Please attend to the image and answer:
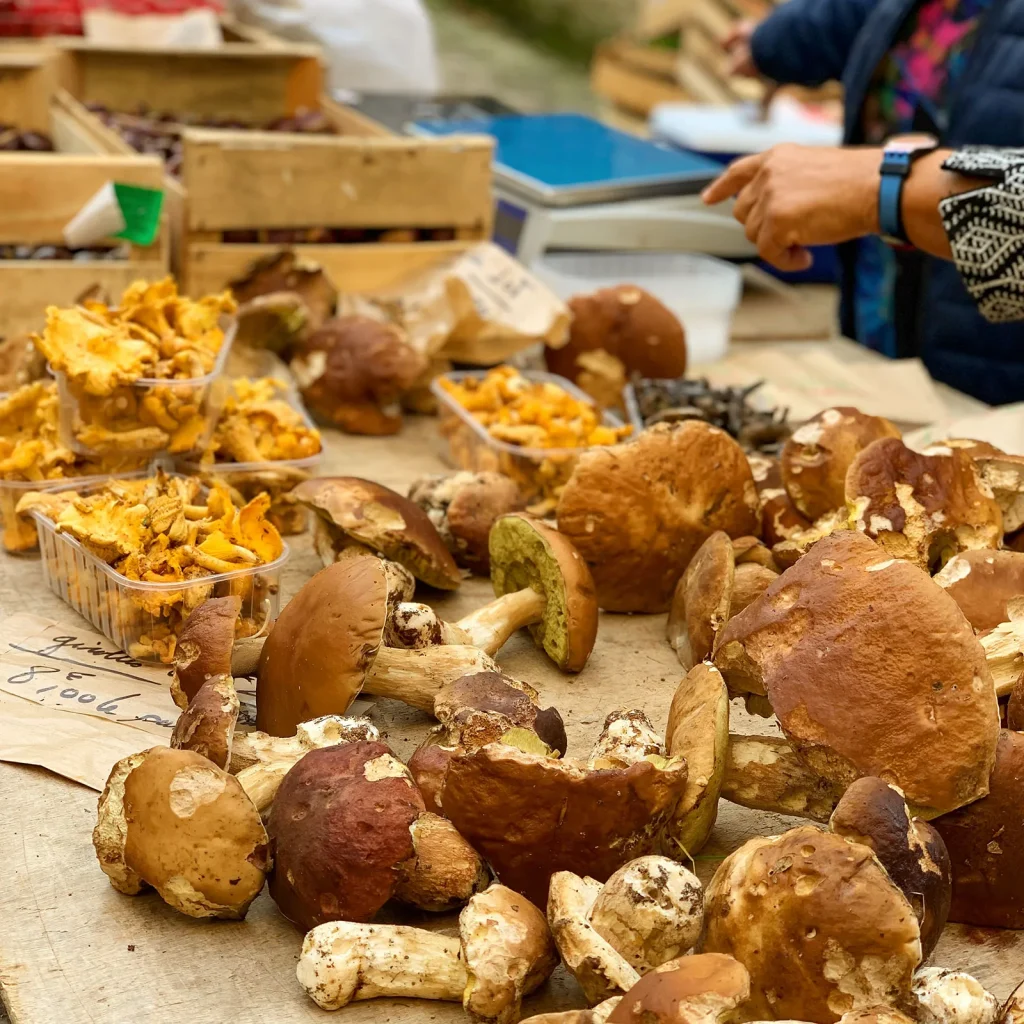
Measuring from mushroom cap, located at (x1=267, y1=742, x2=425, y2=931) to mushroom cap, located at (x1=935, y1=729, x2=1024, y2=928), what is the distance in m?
0.58

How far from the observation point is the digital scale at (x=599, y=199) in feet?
11.8

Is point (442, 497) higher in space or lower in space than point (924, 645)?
lower

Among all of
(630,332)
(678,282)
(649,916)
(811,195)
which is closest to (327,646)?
(649,916)

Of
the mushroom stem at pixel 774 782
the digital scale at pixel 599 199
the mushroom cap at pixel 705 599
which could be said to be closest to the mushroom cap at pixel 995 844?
the mushroom stem at pixel 774 782

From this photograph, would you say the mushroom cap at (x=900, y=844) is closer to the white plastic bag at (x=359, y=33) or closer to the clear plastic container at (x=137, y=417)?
the clear plastic container at (x=137, y=417)

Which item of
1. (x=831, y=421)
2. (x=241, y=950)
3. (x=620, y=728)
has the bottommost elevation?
(x=241, y=950)

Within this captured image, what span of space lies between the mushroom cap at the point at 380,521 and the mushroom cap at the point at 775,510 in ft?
1.73

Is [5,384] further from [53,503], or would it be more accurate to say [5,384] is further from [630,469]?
[630,469]

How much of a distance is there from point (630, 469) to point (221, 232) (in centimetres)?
150

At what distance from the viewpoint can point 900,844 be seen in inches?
48.4

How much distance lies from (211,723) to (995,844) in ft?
2.82

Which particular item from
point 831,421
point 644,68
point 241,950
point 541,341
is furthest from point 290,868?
point 644,68

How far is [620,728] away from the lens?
4.91ft

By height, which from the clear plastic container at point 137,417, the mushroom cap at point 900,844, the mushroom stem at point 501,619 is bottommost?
the mushroom stem at point 501,619
